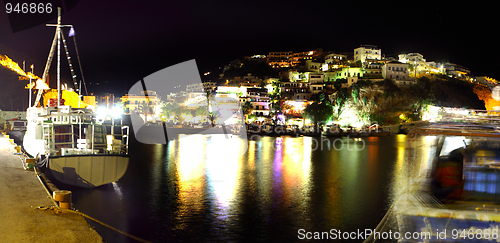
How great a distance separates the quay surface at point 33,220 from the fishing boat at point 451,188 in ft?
17.9

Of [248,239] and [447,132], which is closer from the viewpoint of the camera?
[447,132]

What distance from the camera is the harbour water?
9523 millimetres

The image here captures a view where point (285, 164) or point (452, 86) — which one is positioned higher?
point (452, 86)

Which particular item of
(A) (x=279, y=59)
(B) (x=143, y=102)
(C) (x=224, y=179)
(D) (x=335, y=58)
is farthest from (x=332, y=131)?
(B) (x=143, y=102)

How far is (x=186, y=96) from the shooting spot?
108 metres

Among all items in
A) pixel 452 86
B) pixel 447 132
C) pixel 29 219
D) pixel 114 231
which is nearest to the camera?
pixel 447 132

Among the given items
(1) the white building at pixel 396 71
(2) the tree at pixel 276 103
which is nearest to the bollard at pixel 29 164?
(2) the tree at pixel 276 103

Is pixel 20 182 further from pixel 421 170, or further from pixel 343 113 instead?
pixel 343 113

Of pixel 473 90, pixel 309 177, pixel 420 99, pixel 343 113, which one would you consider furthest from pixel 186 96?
pixel 309 177

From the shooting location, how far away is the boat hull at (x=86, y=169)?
11.8 m

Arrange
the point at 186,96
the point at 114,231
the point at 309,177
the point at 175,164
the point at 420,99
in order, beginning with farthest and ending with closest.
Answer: the point at 186,96 < the point at 420,99 < the point at 175,164 < the point at 309,177 < the point at 114,231

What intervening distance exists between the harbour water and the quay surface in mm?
1922

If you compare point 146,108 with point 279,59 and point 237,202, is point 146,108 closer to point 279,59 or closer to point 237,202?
point 279,59

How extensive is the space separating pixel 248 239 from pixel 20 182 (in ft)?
23.1
